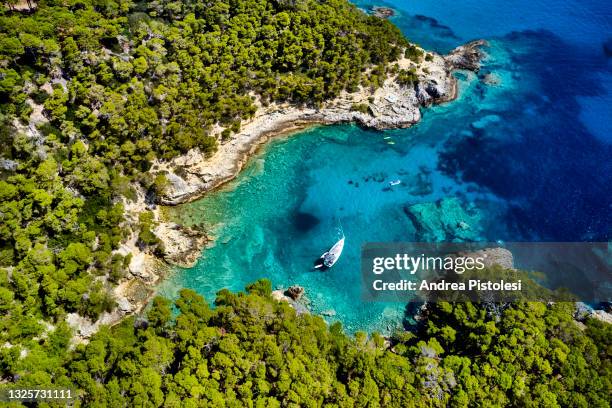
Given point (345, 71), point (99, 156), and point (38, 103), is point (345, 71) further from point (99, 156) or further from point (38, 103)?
point (38, 103)

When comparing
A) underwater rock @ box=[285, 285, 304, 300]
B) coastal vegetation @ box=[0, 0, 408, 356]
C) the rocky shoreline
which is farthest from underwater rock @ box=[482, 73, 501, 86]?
underwater rock @ box=[285, 285, 304, 300]

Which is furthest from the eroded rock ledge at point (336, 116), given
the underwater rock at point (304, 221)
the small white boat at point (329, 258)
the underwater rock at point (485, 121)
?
the small white boat at point (329, 258)

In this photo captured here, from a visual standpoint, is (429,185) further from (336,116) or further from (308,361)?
(308,361)

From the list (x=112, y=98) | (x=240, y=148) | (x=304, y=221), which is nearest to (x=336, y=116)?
(x=240, y=148)

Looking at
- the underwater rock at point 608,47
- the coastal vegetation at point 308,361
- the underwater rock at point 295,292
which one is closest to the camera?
the coastal vegetation at point 308,361

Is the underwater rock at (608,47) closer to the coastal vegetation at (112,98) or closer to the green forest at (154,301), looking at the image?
the coastal vegetation at (112,98)

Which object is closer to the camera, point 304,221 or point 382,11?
point 304,221
